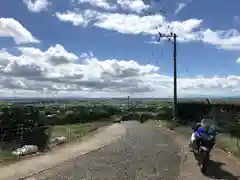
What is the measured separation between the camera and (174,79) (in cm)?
3303

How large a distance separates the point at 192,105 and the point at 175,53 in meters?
8.57

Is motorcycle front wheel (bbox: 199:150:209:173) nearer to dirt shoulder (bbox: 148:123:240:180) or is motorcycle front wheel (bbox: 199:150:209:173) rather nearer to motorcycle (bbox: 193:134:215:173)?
motorcycle (bbox: 193:134:215:173)

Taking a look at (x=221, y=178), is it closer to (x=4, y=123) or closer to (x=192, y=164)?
(x=192, y=164)

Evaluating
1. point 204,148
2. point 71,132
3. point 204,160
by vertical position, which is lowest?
point 71,132

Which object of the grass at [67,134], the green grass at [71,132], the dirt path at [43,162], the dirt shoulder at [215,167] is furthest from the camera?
the green grass at [71,132]

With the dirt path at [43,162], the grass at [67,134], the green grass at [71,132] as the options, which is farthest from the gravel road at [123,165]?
the green grass at [71,132]

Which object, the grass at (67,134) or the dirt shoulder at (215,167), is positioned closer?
the dirt shoulder at (215,167)

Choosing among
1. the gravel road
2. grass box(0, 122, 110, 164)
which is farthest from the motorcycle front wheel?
grass box(0, 122, 110, 164)

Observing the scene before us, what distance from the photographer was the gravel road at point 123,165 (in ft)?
39.1

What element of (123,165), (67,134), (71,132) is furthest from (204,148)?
(71,132)

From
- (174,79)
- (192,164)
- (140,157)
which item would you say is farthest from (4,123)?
(192,164)

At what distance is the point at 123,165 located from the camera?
13680mm

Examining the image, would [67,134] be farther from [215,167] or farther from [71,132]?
[215,167]

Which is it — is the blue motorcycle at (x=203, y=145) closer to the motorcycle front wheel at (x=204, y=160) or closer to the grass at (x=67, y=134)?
the motorcycle front wheel at (x=204, y=160)
